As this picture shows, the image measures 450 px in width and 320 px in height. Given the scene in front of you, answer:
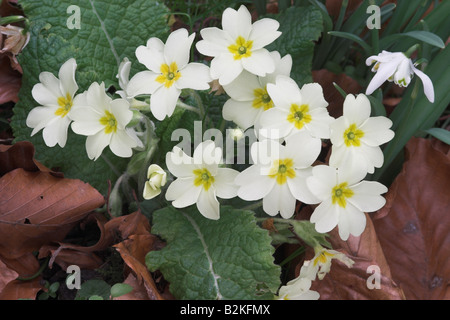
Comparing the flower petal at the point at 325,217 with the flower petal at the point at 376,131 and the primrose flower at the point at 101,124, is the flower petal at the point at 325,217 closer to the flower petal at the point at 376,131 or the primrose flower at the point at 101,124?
the flower petal at the point at 376,131

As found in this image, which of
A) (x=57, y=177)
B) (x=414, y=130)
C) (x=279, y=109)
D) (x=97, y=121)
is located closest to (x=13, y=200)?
(x=57, y=177)

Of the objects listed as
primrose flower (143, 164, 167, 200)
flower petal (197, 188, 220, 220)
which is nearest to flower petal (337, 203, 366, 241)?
flower petal (197, 188, 220, 220)

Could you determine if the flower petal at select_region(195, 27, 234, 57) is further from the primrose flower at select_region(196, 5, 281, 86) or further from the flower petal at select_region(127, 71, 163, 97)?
the flower petal at select_region(127, 71, 163, 97)

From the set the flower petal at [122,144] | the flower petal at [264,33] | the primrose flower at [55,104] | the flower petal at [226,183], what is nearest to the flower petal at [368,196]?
the flower petal at [226,183]

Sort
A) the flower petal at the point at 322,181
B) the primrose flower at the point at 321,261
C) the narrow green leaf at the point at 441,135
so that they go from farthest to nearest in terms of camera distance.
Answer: the narrow green leaf at the point at 441,135
the primrose flower at the point at 321,261
the flower petal at the point at 322,181

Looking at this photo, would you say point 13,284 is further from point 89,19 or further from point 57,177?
point 89,19

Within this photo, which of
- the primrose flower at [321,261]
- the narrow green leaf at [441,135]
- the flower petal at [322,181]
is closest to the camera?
the flower petal at [322,181]

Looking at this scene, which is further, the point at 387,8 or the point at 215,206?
the point at 387,8
